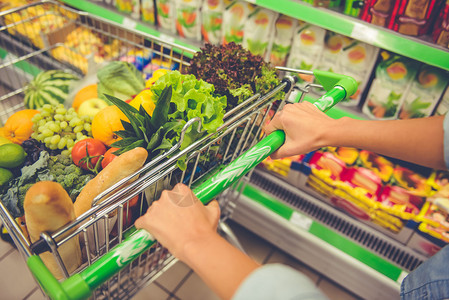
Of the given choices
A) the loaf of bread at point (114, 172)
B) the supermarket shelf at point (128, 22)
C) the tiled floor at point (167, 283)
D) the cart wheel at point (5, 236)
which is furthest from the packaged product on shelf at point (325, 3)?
the cart wheel at point (5, 236)

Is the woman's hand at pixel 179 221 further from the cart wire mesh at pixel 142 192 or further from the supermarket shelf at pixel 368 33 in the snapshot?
the supermarket shelf at pixel 368 33

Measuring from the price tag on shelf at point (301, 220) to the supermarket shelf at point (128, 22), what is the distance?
1.16 meters

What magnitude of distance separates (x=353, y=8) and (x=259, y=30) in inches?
19.9

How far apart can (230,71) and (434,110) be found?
1.08 m

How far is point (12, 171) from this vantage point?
1.11 m

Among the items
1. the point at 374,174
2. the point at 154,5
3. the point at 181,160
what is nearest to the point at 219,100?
the point at 181,160

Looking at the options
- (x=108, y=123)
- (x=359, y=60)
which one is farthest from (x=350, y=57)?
(x=108, y=123)

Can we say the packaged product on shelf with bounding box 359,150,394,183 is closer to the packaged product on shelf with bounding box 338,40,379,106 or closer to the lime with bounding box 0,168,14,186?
the packaged product on shelf with bounding box 338,40,379,106

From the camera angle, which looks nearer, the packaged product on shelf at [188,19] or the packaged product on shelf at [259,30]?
the packaged product on shelf at [259,30]

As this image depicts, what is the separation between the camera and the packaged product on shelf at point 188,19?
1.92 m

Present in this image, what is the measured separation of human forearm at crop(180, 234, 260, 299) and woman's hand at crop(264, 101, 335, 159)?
368 millimetres

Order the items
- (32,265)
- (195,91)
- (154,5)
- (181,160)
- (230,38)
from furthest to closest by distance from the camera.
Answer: (154,5) < (230,38) < (195,91) < (181,160) < (32,265)

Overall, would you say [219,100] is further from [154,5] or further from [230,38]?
[154,5]

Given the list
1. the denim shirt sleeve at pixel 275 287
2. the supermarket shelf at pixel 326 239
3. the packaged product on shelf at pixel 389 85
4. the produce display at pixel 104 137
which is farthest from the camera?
the supermarket shelf at pixel 326 239
